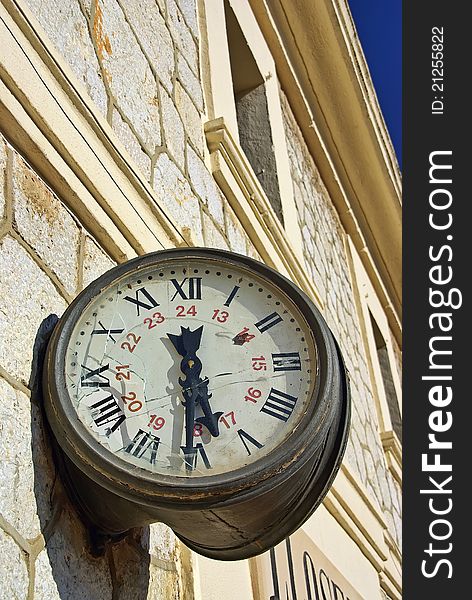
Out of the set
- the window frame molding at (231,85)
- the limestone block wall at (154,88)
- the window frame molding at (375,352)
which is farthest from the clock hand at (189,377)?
the window frame molding at (375,352)

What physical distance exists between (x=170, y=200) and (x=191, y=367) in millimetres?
1345

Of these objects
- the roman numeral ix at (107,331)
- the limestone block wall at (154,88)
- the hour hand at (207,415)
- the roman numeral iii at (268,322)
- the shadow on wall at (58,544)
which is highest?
the limestone block wall at (154,88)

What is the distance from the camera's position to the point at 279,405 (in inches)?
77.2

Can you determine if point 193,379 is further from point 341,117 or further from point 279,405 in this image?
point 341,117

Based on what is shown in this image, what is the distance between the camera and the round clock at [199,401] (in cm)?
186

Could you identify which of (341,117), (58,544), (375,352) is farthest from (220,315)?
(375,352)

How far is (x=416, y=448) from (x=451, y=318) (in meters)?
0.69

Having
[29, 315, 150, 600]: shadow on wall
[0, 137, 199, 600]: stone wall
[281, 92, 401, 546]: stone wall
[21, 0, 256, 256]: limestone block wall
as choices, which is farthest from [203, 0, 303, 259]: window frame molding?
[29, 315, 150, 600]: shadow on wall

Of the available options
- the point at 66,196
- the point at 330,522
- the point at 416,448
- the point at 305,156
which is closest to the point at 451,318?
the point at 416,448

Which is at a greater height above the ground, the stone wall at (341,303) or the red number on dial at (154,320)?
the stone wall at (341,303)

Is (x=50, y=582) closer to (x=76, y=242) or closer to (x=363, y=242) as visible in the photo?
(x=76, y=242)

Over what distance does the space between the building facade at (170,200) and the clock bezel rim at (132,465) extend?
0.35ft

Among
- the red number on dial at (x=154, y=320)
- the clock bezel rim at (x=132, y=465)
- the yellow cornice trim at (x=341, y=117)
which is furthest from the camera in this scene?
the yellow cornice trim at (x=341, y=117)

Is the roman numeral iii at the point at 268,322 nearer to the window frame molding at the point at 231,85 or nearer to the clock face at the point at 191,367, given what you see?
the clock face at the point at 191,367
